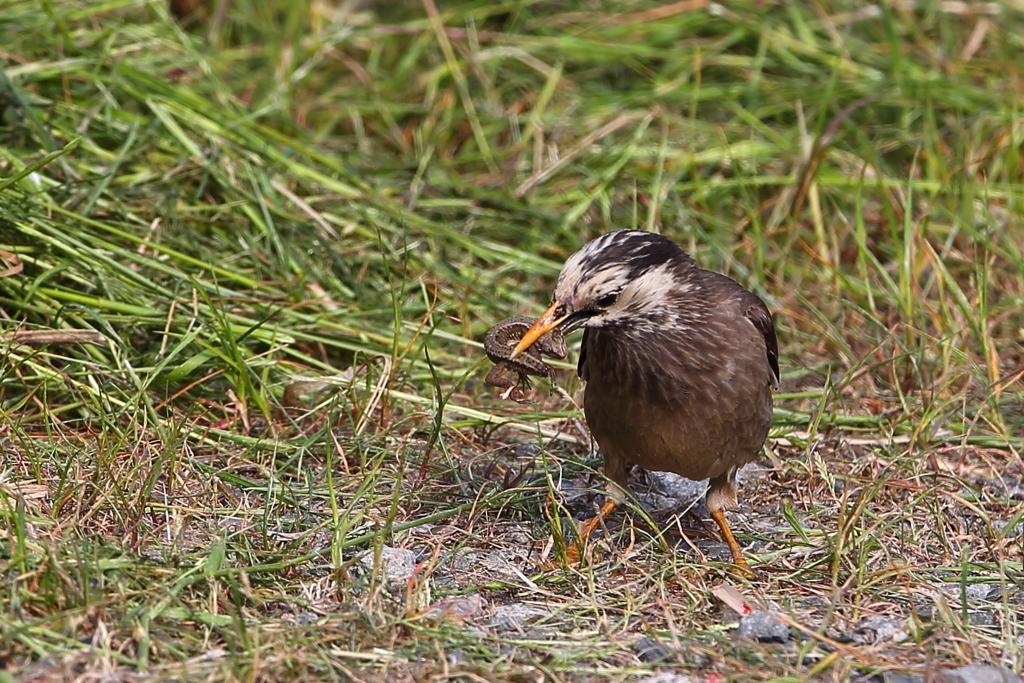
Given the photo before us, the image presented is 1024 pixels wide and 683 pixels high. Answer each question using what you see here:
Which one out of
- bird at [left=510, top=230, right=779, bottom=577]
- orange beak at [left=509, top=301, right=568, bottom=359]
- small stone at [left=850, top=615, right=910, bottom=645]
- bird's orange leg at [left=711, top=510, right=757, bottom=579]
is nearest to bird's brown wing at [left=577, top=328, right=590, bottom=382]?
bird at [left=510, top=230, right=779, bottom=577]

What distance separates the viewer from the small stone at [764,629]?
376cm

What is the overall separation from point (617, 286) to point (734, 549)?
3.36 ft

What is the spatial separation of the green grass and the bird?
29 cm

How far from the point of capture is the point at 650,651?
3672 mm

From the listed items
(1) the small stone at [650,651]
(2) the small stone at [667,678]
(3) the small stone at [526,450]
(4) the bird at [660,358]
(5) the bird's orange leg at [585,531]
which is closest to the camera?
(2) the small stone at [667,678]

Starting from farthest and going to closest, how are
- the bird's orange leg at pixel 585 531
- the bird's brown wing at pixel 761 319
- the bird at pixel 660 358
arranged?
1. the bird's brown wing at pixel 761 319
2. the bird's orange leg at pixel 585 531
3. the bird at pixel 660 358

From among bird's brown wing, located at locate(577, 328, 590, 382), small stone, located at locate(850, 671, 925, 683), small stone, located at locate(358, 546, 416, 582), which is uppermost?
bird's brown wing, located at locate(577, 328, 590, 382)

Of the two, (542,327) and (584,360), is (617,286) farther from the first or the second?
(584,360)

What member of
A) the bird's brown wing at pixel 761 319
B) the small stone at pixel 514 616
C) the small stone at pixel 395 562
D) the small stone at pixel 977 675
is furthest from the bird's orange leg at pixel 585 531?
the small stone at pixel 977 675

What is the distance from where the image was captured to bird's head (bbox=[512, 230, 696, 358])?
402cm

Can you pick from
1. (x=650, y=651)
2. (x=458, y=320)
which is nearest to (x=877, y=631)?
(x=650, y=651)

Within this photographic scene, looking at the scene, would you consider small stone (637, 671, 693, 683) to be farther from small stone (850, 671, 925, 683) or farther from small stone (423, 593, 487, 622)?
small stone (423, 593, 487, 622)

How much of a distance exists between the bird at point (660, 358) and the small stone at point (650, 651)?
57 cm

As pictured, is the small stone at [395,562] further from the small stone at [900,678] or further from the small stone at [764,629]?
the small stone at [900,678]
